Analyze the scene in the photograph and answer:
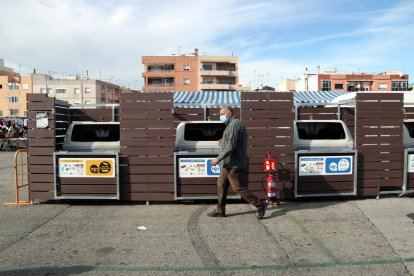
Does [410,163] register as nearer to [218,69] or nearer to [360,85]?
[360,85]

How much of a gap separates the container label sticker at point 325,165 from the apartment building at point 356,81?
69.2 metres

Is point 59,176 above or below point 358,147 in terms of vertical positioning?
below

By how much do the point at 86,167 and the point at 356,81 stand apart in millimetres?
76568

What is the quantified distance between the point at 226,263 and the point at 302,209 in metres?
2.85

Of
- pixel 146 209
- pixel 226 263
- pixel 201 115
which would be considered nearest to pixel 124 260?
pixel 226 263

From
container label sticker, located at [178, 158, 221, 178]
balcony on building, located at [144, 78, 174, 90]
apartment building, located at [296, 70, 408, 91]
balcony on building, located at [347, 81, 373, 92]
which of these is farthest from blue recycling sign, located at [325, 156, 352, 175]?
balcony on building, located at [144, 78, 174, 90]

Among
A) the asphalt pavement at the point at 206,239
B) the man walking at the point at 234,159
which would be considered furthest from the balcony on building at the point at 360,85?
the man walking at the point at 234,159

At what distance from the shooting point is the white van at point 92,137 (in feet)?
24.4

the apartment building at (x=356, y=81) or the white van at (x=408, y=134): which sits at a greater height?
the apartment building at (x=356, y=81)

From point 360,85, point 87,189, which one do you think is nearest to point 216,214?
point 87,189

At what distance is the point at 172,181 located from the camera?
7.01 m

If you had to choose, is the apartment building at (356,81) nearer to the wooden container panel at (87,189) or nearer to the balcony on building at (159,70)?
the balcony on building at (159,70)

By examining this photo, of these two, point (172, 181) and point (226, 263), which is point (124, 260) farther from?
point (172, 181)

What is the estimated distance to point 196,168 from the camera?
22.9 feet
